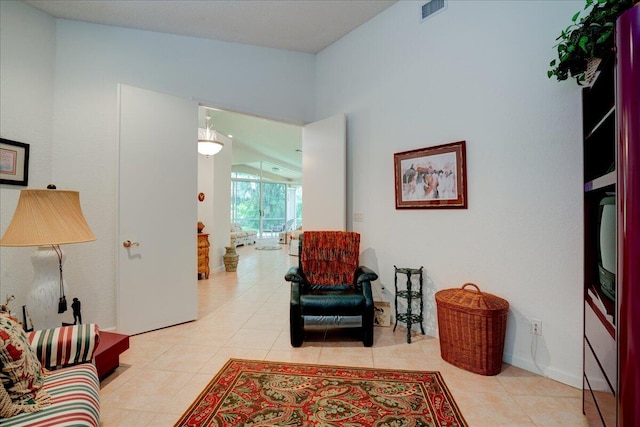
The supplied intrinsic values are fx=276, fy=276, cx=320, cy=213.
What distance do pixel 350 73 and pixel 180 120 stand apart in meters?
2.10

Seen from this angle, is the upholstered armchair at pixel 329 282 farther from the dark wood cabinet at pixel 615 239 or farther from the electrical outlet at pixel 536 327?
the dark wood cabinet at pixel 615 239

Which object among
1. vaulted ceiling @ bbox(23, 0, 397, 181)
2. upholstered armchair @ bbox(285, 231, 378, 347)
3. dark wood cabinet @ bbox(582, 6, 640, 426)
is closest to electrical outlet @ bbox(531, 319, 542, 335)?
dark wood cabinet @ bbox(582, 6, 640, 426)

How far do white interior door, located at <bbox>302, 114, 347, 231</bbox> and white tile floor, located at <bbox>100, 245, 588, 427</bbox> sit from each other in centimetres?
127

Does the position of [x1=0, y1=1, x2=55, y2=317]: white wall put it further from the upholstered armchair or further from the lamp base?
the upholstered armchair

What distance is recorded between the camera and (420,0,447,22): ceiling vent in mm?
2598

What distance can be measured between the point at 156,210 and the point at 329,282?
6.51 feet

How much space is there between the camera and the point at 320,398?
5.87 feet

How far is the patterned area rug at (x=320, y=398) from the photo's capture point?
5.25ft

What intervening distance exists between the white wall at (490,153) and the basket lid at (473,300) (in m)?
0.17

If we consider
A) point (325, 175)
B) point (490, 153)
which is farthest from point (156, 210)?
point (490, 153)

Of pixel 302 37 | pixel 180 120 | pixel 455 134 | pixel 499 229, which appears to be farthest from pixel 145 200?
→ pixel 499 229

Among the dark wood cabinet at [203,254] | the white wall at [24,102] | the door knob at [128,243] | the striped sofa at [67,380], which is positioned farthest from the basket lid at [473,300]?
the dark wood cabinet at [203,254]

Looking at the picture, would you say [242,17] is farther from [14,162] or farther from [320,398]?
[320,398]

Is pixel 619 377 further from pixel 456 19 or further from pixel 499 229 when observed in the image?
pixel 456 19
